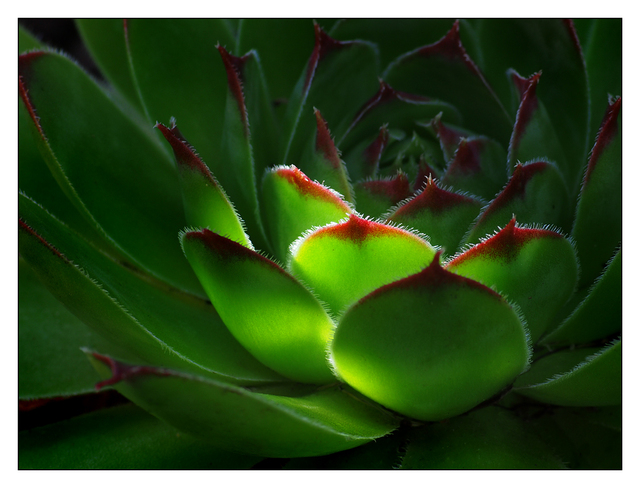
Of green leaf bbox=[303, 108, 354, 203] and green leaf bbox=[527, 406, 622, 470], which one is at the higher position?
green leaf bbox=[303, 108, 354, 203]

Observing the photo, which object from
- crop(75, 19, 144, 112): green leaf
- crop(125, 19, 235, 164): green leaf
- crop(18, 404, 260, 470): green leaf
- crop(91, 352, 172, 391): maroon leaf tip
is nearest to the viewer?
crop(91, 352, 172, 391): maroon leaf tip

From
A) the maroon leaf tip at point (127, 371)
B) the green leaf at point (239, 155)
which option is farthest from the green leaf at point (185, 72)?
the maroon leaf tip at point (127, 371)

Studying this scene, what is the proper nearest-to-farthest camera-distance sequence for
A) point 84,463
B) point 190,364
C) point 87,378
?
point 190,364 < point 84,463 < point 87,378

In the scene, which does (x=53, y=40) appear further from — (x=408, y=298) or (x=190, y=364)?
(x=408, y=298)

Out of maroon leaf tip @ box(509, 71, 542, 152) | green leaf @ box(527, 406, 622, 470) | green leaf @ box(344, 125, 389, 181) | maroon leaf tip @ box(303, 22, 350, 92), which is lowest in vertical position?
green leaf @ box(527, 406, 622, 470)

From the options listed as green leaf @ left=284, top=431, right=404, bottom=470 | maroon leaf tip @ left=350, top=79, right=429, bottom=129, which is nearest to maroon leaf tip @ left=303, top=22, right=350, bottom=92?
maroon leaf tip @ left=350, top=79, right=429, bottom=129

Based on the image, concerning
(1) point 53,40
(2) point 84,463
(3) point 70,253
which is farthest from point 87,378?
(1) point 53,40

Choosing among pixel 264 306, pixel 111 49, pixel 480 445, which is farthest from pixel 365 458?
pixel 111 49

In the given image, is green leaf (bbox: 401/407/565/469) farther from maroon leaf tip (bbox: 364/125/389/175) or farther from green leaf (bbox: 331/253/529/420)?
maroon leaf tip (bbox: 364/125/389/175)
